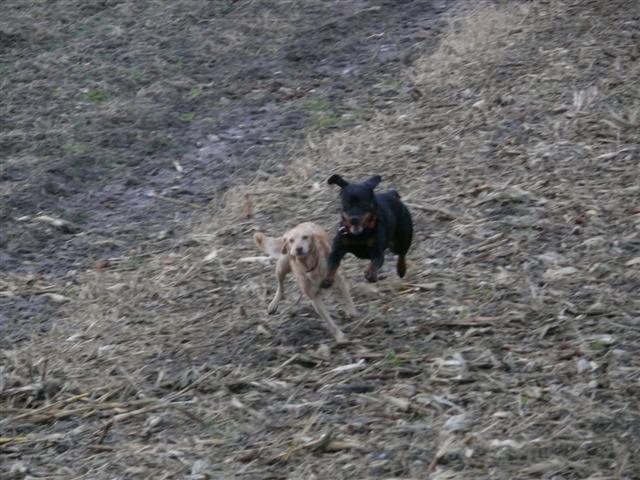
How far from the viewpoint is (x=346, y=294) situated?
276 inches

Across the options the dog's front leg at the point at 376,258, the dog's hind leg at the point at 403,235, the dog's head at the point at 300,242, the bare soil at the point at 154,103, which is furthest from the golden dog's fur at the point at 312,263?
the bare soil at the point at 154,103

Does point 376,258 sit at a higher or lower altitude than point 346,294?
higher

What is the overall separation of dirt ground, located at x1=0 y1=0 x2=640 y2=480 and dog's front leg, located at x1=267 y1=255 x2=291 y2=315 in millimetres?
99

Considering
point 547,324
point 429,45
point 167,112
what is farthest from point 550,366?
point 429,45

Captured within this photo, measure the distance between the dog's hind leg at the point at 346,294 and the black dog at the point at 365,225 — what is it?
241 millimetres

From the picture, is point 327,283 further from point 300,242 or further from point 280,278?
point 280,278

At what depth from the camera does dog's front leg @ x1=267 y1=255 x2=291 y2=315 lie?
7.16m

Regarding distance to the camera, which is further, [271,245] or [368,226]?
[271,245]

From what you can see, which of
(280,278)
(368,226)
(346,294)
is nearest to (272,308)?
(280,278)

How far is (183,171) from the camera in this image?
10.5 metres

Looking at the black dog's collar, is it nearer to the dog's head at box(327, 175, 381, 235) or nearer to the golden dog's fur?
the dog's head at box(327, 175, 381, 235)

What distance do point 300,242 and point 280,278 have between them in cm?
53

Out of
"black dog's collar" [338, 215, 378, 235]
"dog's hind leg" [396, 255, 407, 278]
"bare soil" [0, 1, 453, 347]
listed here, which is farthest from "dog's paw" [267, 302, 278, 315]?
"bare soil" [0, 1, 453, 347]

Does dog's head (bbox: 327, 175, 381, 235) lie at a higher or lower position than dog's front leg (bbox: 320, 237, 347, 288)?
higher
